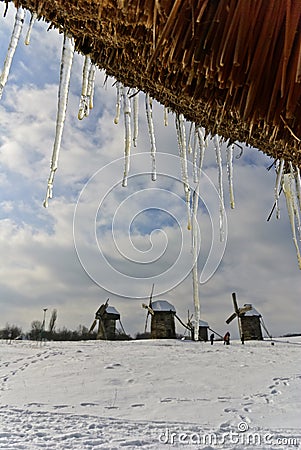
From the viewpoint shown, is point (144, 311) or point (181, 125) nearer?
point (181, 125)

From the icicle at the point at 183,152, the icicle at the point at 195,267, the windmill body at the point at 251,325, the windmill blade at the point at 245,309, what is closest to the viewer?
the icicle at the point at 195,267

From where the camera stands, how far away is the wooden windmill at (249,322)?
19516 mm

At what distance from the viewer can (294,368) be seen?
1011 centimetres

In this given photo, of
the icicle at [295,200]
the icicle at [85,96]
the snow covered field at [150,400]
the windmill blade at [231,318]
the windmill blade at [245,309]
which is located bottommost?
the snow covered field at [150,400]

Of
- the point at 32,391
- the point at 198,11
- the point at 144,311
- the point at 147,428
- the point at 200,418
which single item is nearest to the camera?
the point at 198,11

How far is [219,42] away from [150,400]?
7.52m

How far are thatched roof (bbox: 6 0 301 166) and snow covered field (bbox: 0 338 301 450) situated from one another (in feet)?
14.1

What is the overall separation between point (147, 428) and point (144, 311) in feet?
54.9

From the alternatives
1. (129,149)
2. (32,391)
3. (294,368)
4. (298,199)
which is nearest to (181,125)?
(129,149)

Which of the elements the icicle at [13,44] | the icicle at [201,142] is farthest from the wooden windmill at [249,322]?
the icicle at [13,44]

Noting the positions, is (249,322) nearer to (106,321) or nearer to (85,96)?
(106,321)

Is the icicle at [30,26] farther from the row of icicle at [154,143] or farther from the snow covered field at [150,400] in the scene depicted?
the snow covered field at [150,400]

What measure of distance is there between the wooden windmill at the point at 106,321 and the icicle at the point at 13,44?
2098 centimetres

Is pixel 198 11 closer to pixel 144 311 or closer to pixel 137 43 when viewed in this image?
pixel 137 43
